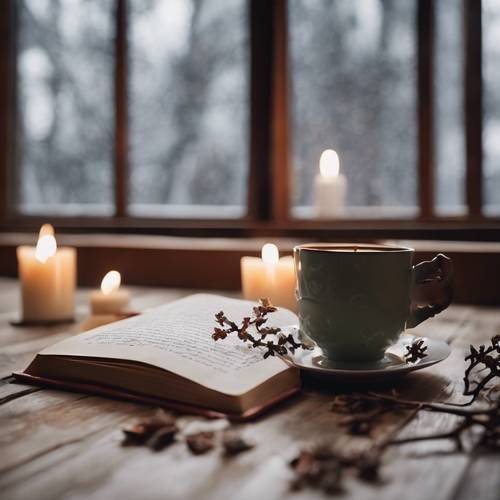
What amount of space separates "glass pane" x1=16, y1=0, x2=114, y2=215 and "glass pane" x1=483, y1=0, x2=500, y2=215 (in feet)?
4.63

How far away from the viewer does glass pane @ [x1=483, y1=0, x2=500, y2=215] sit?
1764mm

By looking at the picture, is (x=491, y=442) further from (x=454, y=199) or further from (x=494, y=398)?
(x=454, y=199)

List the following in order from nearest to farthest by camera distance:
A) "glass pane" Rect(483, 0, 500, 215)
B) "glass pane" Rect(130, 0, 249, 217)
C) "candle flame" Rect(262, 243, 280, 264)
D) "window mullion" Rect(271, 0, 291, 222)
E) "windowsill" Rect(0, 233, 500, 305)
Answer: "candle flame" Rect(262, 243, 280, 264) < "windowsill" Rect(0, 233, 500, 305) < "glass pane" Rect(483, 0, 500, 215) < "window mullion" Rect(271, 0, 291, 222) < "glass pane" Rect(130, 0, 249, 217)

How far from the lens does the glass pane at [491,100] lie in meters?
1.76

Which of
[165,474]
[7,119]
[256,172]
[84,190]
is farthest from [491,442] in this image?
[7,119]

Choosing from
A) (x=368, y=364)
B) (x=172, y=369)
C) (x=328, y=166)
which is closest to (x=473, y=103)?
(x=328, y=166)

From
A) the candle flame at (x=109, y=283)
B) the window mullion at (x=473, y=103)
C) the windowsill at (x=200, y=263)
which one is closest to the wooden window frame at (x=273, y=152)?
the window mullion at (x=473, y=103)

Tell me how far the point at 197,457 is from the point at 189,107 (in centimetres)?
195

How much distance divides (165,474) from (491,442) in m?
0.27

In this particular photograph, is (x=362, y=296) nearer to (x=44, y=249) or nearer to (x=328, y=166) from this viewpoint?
(x=328, y=166)

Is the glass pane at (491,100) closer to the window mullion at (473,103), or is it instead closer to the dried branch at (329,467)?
the window mullion at (473,103)

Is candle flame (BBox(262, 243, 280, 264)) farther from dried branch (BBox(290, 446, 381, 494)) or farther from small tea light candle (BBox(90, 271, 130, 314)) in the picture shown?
dried branch (BBox(290, 446, 381, 494))

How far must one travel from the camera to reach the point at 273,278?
1.06 m

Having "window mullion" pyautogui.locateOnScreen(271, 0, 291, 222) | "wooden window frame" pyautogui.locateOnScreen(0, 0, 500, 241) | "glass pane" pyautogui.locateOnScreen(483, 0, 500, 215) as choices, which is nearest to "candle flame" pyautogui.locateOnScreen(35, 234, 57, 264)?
"wooden window frame" pyautogui.locateOnScreen(0, 0, 500, 241)
